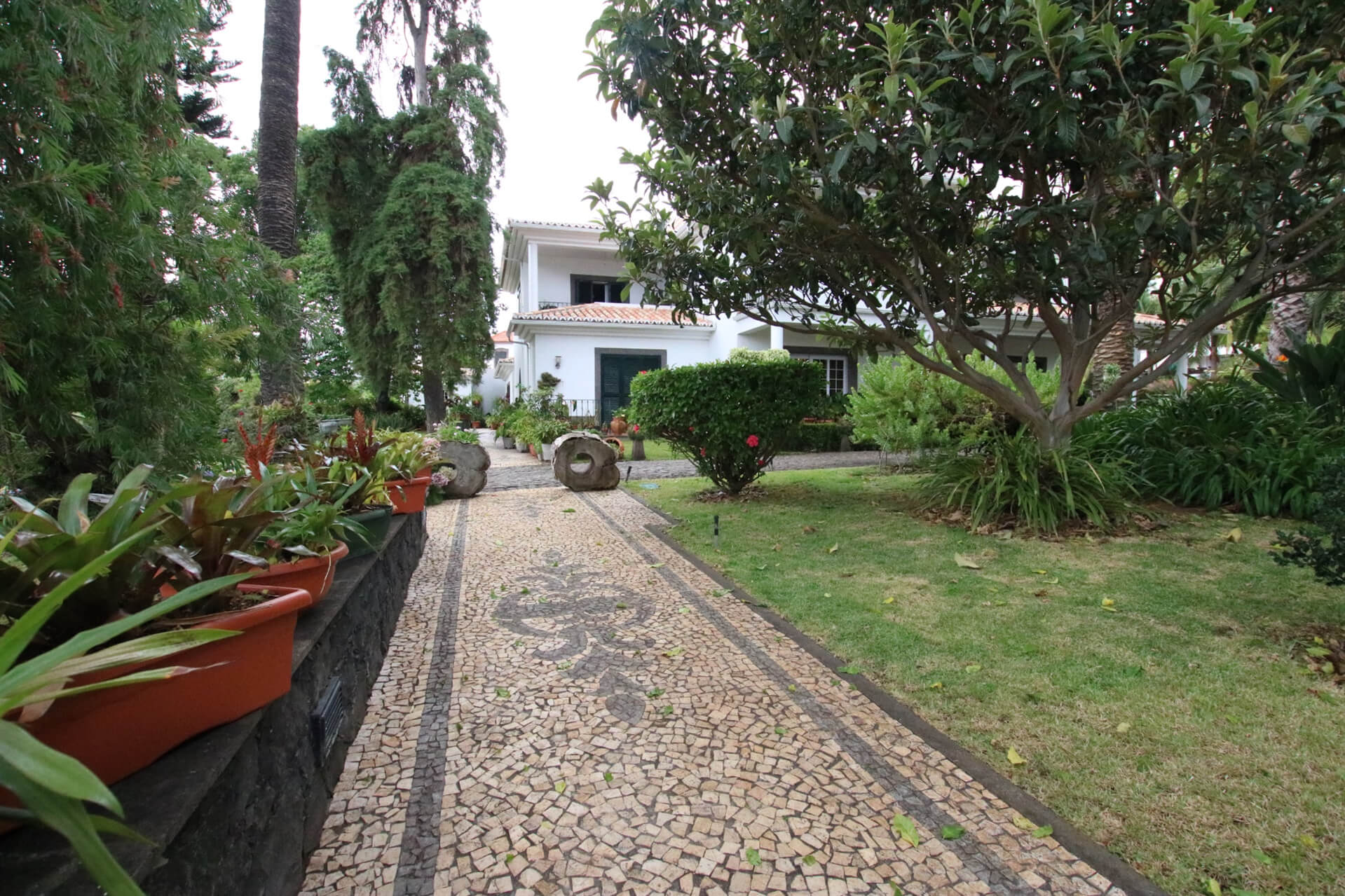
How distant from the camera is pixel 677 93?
4.84m

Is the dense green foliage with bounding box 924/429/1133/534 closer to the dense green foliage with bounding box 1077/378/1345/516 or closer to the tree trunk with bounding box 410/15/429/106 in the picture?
the dense green foliage with bounding box 1077/378/1345/516

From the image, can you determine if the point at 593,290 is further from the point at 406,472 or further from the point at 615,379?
the point at 406,472

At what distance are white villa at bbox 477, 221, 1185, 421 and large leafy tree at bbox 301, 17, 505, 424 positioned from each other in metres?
1.55

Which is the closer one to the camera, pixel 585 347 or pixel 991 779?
pixel 991 779

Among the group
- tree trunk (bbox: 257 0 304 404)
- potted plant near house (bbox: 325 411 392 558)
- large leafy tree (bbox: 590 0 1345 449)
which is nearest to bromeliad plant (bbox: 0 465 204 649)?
potted plant near house (bbox: 325 411 392 558)

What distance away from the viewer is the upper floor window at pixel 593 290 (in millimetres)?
18656

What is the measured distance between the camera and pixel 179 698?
1.23 metres

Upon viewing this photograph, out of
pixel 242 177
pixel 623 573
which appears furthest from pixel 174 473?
pixel 623 573

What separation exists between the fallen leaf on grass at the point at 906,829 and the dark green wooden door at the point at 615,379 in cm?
1431

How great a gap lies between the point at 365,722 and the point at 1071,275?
4.98 meters

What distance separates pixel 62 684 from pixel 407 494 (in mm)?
3597

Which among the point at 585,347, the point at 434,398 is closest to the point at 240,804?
the point at 585,347

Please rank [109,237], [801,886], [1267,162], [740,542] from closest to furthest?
[801,886], [109,237], [1267,162], [740,542]

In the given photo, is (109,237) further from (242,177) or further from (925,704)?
(925,704)
